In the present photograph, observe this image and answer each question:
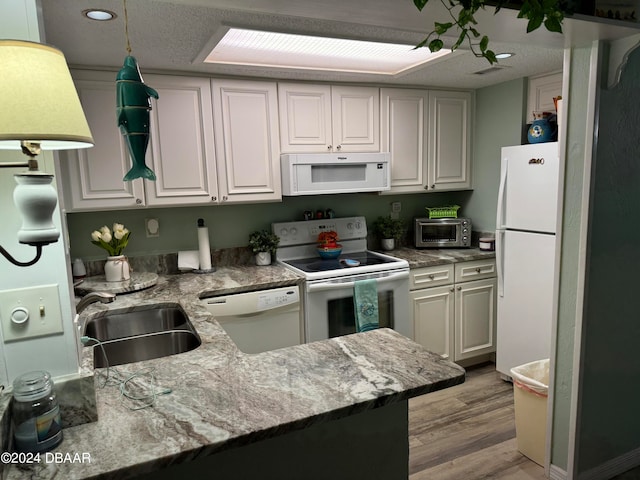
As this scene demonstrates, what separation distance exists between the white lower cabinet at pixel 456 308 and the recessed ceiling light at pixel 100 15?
2.33m

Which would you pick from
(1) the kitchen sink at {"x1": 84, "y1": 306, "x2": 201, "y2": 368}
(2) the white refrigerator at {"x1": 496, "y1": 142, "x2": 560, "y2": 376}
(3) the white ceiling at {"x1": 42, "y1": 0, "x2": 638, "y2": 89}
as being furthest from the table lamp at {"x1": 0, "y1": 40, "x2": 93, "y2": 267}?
(2) the white refrigerator at {"x1": 496, "y1": 142, "x2": 560, "y2": 376}

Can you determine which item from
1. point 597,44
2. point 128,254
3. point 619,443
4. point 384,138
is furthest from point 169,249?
point 619,443

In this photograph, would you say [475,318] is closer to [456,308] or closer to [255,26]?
[456,308]

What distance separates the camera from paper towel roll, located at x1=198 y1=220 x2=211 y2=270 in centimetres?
294

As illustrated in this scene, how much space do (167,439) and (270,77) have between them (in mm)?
2424

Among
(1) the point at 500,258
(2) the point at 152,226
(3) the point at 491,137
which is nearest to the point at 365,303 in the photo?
(1) the point at 500,258

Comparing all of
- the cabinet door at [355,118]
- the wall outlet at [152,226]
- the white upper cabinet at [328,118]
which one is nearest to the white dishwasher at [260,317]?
the wall outlet at [152,226]

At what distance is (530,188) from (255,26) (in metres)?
2.01

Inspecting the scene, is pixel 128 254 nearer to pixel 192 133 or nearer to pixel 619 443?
pixel 192 133

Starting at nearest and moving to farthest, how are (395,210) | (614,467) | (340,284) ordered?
(614,467), (340,284), (395,210)

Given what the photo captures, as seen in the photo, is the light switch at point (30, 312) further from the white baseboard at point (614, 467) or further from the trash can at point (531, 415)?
the white baseboard at point (614, 467)

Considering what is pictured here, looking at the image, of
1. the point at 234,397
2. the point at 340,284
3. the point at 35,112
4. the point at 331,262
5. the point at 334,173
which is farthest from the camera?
the point at 331,262

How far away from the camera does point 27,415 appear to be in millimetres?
983

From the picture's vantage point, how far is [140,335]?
2141 millimetres
